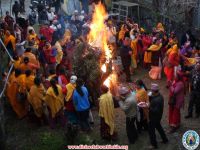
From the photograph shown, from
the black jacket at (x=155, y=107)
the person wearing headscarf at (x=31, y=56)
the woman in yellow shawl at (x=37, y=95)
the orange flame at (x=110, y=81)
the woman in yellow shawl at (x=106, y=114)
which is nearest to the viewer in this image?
the black jacket at (x=155, y=107)

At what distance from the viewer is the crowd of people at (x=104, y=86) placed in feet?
35.2

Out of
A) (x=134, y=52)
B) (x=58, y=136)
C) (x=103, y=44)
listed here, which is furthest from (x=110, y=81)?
(x=58, y=136)

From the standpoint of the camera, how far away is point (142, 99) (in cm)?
1101

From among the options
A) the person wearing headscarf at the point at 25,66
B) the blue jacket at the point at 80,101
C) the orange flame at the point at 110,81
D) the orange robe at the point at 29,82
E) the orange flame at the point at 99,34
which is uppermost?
the orange flame at the point at 99,34

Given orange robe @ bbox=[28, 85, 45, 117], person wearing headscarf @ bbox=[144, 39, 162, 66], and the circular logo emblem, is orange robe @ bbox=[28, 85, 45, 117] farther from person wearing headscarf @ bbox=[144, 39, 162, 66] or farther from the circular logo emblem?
person wearing headscarf @ bbox=[144, 39, 162, 66]

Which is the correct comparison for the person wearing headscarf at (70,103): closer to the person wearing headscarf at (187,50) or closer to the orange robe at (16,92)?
the orange robe at (16,92)

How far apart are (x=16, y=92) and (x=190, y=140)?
16.7 ft

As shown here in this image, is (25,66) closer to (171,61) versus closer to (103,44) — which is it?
(103,44)

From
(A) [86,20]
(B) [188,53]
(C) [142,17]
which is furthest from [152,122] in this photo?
(C) [142,17]

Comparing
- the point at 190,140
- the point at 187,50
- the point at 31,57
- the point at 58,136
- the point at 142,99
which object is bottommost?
the point at 190,140

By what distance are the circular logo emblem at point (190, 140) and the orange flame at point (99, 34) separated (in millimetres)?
3906

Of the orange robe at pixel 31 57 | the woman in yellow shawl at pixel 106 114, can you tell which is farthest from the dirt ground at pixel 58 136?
the orange robe at pixel 31 57

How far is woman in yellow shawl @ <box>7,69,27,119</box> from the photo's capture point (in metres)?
11.9

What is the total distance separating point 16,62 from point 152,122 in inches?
194
